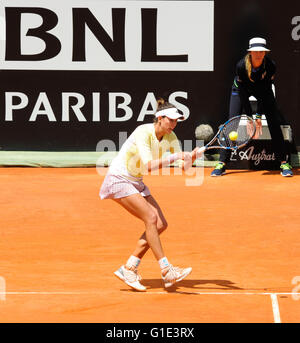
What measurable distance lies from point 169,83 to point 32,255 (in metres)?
6.32

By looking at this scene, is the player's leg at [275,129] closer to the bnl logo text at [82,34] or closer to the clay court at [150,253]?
the clay court at [150,253]

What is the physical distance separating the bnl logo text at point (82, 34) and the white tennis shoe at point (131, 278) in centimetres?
747

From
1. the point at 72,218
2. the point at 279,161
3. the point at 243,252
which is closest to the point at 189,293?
the point at 243,252

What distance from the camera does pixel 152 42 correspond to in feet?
44.7

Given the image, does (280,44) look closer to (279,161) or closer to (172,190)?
(279,161)

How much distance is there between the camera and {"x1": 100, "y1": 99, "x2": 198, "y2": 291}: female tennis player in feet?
21.0

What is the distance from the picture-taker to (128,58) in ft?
44.7

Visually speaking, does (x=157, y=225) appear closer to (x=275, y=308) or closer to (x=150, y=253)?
(x=275, y=308)

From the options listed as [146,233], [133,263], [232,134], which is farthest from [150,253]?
[146,233]

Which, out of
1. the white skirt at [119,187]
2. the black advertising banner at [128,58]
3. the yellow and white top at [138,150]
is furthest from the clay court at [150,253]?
the black advertising banner at [128,58]

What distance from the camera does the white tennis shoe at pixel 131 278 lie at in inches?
255

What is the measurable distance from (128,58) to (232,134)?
19.0 feet

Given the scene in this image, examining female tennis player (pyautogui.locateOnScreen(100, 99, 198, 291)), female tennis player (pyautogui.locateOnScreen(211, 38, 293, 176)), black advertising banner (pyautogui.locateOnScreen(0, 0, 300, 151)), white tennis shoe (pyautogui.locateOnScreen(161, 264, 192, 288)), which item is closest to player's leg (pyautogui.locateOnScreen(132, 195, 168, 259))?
female tennis player (pyautogui.locateOnScreen(100, 99, 198, 291))

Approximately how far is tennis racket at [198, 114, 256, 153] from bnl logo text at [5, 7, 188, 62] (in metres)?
2.33
